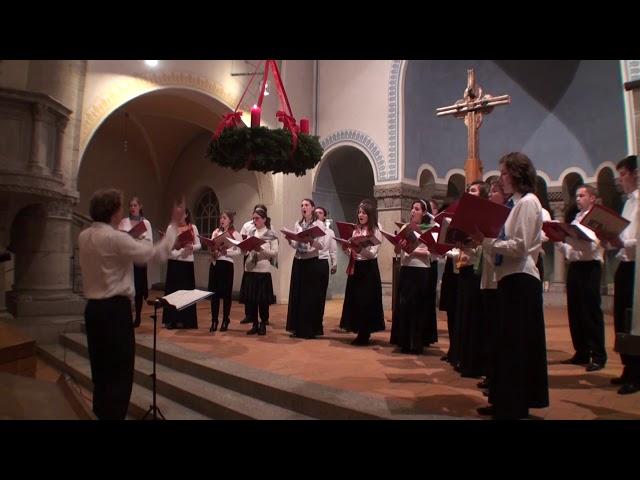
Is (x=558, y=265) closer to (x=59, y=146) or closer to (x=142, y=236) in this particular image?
(x=142, y=236)

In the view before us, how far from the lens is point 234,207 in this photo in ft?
36.3

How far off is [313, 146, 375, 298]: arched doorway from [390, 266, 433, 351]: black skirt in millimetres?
6007

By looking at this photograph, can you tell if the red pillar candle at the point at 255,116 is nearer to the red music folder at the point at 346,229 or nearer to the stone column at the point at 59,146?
the red music folder at the point at 346,229

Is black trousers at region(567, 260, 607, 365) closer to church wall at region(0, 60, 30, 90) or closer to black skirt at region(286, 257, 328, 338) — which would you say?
black skirt at region(286, 257, 328, 338)

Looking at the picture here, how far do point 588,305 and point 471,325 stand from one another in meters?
1.25

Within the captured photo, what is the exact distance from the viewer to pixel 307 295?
5523 mm

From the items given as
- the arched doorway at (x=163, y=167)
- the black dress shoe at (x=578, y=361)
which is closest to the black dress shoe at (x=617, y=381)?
the black dress shoe at (x=578, y=361)

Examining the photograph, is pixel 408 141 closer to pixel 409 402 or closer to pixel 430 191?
pixel 430 191

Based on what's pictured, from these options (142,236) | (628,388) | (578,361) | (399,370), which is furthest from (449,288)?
(142,236)

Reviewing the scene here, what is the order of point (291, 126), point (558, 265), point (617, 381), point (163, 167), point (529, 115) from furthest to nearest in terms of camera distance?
point (163, 167), point (529, 115), point (558, 265), point (291, 126), point (617, 381)

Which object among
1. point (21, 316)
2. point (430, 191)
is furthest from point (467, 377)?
point (430, 191)

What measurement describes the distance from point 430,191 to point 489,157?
1908mm

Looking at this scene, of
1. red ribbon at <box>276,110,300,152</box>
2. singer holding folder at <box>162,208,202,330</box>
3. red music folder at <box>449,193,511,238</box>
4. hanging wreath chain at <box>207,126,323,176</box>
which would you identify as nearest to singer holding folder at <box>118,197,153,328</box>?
singer holding folder at <box>162,208,202,330</box>

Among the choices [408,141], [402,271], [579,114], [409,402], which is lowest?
[409,402]
